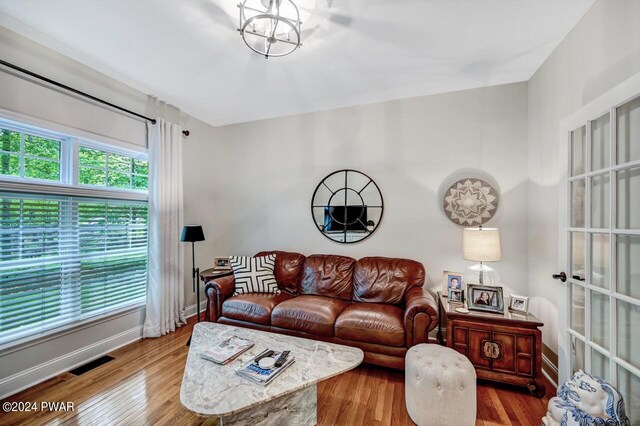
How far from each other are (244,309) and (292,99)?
8.10ft

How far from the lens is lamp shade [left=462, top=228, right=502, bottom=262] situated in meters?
2.30

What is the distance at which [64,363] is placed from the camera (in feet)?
7.69

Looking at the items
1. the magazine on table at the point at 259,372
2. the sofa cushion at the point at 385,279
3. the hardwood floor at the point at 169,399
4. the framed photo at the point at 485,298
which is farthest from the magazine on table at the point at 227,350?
the framed photo at the point at 485,298

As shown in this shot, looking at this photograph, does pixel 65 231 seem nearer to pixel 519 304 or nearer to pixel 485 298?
pixel 485 298

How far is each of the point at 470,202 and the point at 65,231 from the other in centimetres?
398

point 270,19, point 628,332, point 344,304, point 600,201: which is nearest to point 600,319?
point 628,332

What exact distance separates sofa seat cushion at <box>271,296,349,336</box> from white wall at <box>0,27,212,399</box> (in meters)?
1.72

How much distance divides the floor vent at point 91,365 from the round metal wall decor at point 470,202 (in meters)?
3.75

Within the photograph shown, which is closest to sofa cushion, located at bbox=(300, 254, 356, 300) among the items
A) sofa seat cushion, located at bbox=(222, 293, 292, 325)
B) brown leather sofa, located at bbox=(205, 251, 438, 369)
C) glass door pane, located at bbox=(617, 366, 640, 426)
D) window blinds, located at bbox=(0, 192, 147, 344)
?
brown leather sofa, located at bbox=(205, 251, 438, 369)

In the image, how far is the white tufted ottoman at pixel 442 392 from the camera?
163 centimetres

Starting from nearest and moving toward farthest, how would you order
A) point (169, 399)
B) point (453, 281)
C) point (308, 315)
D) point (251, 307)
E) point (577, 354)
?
point (577, 354) → point (169, 399) → point (308, 315) → point (453, 281) → point (251, 307)

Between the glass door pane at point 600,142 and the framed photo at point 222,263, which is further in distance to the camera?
the framed photo at point 222,263

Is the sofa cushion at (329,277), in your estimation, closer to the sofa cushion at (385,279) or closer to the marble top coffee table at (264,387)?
the sofa cushion at (385,279)

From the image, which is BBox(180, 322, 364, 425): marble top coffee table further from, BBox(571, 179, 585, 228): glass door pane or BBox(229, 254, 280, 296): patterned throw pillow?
BBox(571, 179, 585, 228): glass door pane
